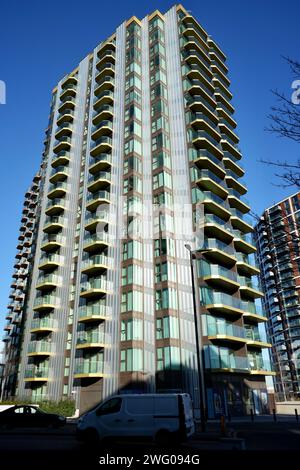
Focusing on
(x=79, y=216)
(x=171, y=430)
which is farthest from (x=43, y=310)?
(x=171, y=430)

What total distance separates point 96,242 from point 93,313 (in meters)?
6.92

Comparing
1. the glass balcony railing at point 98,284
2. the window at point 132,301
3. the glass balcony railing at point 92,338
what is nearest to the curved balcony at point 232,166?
the window at point 132,301

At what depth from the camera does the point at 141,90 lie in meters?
45.9

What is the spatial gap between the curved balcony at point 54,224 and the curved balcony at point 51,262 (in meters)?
3.36

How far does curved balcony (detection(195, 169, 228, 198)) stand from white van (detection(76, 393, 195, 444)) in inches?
1079

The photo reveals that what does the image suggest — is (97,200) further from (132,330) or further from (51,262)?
(132,330)

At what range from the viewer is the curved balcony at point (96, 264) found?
35375 millimetres

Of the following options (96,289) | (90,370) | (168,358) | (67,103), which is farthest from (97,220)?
(67,103)

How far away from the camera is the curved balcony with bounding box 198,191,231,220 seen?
37.3 metres

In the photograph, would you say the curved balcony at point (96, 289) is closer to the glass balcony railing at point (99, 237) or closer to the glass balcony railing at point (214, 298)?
the glass balcony railing at point (99, 237)

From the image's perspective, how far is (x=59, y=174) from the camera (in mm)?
45250

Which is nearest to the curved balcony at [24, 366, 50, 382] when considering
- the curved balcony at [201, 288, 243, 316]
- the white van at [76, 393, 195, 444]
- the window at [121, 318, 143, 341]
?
the window at [121, 318, 143, 341]

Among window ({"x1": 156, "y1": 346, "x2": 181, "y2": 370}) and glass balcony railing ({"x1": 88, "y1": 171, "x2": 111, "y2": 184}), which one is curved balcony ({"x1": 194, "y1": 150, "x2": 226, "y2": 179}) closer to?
glass balcony railing ({"x1": 88, "y1": 171, "x2": 111, "y2": 184})
